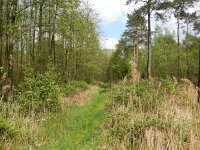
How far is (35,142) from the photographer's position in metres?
8.43

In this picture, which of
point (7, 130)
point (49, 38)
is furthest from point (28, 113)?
point (49, 38)

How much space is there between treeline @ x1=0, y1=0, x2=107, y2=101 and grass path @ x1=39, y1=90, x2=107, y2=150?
297 centimetres

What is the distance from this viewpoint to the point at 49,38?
2616cm

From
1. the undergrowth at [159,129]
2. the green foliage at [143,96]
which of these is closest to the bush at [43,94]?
the green foliage at [143,96]

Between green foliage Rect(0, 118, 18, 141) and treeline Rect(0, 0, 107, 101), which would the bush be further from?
green foliage Rect(0, 118, 18, 141)

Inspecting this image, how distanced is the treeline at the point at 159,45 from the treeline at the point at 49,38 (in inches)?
196

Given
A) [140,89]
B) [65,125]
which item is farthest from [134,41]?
[65,125]

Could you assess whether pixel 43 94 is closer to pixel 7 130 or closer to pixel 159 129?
pixel 7 130

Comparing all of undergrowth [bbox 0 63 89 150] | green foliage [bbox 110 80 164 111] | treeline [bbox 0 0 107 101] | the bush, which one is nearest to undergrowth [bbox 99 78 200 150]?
green foliage [bbox 110 80 164 111]

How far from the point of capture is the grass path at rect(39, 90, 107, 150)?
8.94 metres

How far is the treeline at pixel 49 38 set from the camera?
15.7 meters

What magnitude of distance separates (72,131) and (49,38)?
1652 cm

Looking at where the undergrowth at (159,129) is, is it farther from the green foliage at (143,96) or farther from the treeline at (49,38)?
the treeline at (49,38)

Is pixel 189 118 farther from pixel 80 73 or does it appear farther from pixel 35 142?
pixel 80 73
